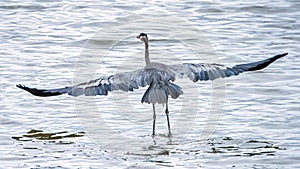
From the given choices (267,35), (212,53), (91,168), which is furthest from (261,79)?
(91,168)

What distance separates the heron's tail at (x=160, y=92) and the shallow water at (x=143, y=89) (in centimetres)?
56

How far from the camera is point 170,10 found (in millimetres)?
17250

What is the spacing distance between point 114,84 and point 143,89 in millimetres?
2765

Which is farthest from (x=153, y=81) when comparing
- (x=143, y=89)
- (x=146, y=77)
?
(x=143, y=89)

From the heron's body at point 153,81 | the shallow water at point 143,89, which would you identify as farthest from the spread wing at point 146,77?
the shallow water at point 143,89

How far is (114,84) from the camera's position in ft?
30.4

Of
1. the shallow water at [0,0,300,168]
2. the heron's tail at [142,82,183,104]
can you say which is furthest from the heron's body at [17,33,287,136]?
the shallow water at [0,0,300,168]

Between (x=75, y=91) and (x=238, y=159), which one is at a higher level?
(x=75, y=91)

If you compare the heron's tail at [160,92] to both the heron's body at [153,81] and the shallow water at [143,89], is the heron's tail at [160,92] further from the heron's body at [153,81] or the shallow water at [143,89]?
the shallow water at [143,89]

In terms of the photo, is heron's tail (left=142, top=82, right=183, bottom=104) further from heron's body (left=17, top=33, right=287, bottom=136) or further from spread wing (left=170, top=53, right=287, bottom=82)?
spread wing (left=170, top=53, right=287, bottom=82)

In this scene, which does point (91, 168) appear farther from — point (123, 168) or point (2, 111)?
point (2, 111)

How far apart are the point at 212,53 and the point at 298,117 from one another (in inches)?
A: 160

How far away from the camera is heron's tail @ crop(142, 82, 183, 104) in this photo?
30.2ft

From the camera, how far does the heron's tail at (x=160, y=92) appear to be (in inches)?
362
